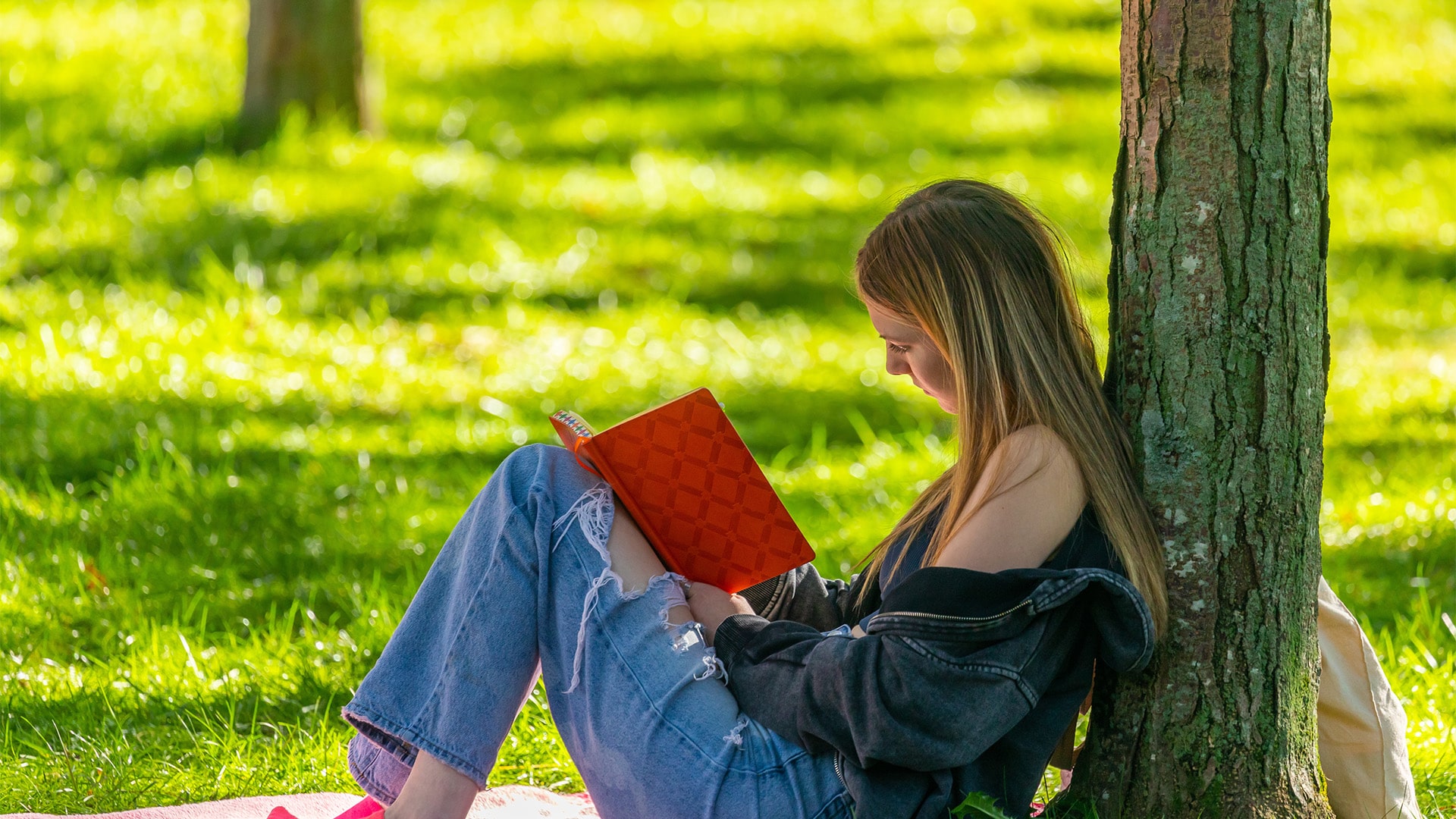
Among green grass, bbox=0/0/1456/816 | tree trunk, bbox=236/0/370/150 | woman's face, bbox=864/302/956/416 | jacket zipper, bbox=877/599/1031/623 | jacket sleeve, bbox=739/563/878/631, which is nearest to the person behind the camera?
jacket zipper, bbox=877/599/1031/623

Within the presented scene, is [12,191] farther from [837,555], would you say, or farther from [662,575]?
[662,575]

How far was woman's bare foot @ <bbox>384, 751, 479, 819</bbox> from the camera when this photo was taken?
7.90 ft

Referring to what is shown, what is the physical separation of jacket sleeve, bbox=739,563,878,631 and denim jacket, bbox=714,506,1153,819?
311 mm

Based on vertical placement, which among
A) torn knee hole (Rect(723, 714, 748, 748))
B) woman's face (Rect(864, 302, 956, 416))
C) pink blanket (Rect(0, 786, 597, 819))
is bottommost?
pink blanket (Rect(0, 786, 597, 819))

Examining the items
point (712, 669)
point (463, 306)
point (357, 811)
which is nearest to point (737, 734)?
point (712, 669)

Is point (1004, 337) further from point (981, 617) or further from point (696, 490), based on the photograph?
point (696, 490)

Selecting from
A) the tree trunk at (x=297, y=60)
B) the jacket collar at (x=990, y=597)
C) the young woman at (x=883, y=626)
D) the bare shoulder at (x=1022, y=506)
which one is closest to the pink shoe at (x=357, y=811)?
the young woman at (x=883, y=626)

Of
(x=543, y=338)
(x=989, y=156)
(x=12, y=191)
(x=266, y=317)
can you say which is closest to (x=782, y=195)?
(x=989, y=156)

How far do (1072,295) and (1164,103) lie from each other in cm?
35

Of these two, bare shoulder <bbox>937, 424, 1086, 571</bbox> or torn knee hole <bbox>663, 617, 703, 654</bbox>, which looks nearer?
bare shoulder <bbox>937, 424, 1086, 571</bbox>

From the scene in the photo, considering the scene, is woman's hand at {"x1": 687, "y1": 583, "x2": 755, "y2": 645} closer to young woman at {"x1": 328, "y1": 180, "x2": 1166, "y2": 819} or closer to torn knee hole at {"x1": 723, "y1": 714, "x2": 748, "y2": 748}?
young woman at {"x1": 328, "y1": 180, "x2": 1166, "y2": 819}

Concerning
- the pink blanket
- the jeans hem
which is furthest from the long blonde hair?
the pink blanket

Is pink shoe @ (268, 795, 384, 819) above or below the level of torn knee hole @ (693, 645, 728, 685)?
below

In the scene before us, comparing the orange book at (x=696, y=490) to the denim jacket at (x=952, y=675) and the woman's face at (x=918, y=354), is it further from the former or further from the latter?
the woman's face at (x=918, y=354)
